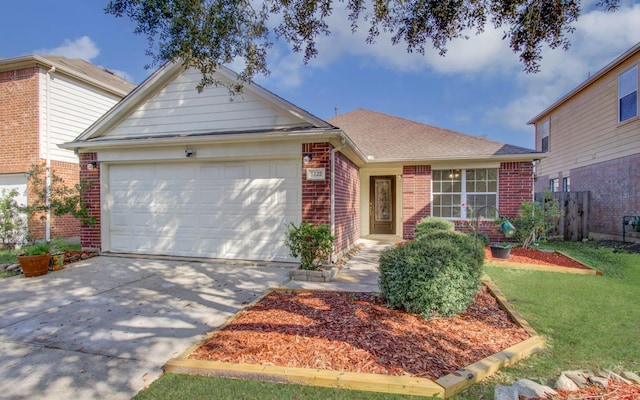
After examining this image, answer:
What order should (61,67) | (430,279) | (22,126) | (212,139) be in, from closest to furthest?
(430,279) → (212,139) → (22,126) → (61,67)

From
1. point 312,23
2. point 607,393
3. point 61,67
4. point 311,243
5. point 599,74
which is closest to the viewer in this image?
point 607,393

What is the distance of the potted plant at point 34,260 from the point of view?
6473 millimetres

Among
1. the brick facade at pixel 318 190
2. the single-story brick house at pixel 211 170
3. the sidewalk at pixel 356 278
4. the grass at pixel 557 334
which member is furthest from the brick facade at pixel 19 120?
the grass at pixel 557 334

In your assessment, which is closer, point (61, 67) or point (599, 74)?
point (61, 67)

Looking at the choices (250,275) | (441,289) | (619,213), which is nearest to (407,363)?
(441,289)

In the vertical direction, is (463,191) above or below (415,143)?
below

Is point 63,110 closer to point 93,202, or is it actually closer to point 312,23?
point 93,202

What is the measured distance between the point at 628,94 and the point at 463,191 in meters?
6.47

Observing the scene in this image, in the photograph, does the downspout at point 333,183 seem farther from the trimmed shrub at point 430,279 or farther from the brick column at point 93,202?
the brick column at point 93,202

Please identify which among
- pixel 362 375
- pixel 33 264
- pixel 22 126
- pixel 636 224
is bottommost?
pixel 362 375

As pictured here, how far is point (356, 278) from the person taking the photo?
6262mm

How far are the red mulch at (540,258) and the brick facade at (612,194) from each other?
4.62m

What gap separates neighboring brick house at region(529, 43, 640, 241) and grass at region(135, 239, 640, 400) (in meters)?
5.65

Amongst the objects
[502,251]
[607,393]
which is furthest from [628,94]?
[607,393]
